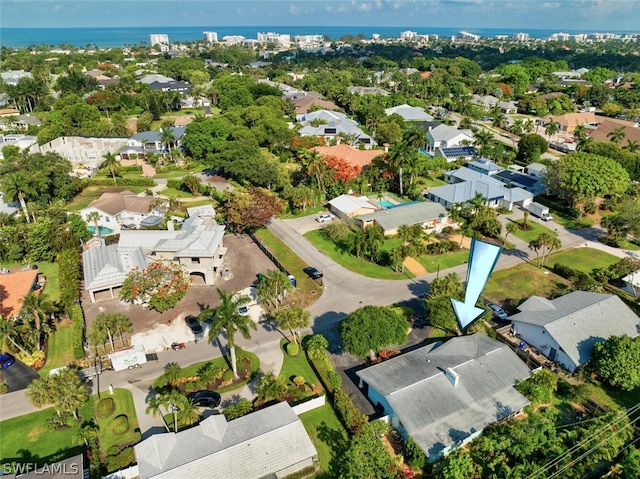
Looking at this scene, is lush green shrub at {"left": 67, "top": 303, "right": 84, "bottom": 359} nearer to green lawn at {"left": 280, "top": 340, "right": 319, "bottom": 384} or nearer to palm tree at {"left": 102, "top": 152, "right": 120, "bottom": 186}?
green lawn at {"left": 280, "top": 340, "right": 319, "bottom": 384}

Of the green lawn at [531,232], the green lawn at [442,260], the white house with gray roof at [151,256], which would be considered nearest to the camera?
the white house with gray roof at [151,256]

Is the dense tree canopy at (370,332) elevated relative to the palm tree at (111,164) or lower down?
lower down

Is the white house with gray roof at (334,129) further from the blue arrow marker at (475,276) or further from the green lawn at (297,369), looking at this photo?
the green lawn at (297,369)

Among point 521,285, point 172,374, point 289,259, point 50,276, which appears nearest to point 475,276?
point 521,285

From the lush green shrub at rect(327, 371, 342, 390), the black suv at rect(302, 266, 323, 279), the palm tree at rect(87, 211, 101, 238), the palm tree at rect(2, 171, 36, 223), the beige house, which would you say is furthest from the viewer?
the beige house

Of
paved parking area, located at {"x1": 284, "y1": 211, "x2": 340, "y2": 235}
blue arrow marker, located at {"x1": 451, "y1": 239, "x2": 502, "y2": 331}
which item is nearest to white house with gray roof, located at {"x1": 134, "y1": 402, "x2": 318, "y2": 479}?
blue arrow marker, located at {"x1": 451, "y1": 239, "x2": 502, "y2": 331}

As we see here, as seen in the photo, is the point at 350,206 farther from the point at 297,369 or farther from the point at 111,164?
the point at 111,164

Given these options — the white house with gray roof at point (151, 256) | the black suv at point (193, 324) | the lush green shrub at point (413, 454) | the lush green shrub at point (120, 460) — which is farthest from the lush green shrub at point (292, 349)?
the white house with gray roof at point (151, 256)
